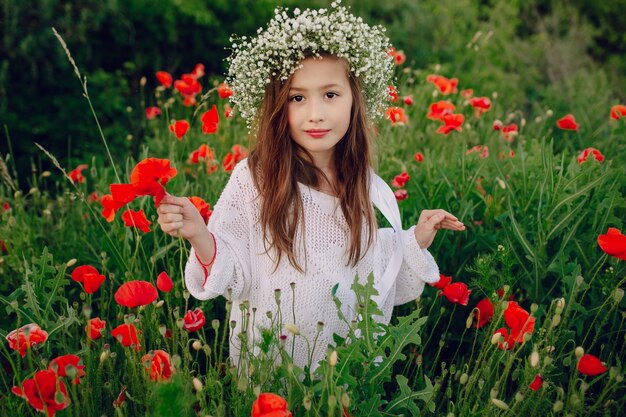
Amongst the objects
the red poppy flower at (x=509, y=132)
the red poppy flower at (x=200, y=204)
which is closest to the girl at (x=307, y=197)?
the red poppy flower at (x=200, y=204)

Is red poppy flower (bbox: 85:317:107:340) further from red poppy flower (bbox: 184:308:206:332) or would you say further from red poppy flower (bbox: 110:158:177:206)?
red poppy flower (bbox: 110:158:177:206)

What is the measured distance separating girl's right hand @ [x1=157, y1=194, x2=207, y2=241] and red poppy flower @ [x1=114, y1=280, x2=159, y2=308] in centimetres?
15

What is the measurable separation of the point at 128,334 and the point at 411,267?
2.86ft

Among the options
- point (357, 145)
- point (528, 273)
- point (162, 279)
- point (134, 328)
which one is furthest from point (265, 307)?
point (528, 273)

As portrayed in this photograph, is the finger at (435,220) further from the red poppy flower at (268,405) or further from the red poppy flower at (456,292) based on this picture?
the red poppy flower at (268,405)

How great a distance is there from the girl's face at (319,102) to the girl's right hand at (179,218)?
1.38 ft

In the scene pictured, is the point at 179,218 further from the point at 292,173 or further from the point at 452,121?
the point at 452,121

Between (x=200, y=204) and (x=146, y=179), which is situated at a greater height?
(x=146, y=179)

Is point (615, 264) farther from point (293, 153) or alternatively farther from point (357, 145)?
point (293, 153)

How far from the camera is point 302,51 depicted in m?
1.80

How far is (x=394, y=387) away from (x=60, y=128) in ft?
9.71

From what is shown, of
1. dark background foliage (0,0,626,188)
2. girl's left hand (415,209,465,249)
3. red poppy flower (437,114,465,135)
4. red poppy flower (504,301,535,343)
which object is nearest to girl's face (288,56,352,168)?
girl's left hand (415,209,465,249)

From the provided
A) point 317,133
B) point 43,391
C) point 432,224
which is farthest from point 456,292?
point 43,391

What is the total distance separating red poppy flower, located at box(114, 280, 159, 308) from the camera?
1547mm
